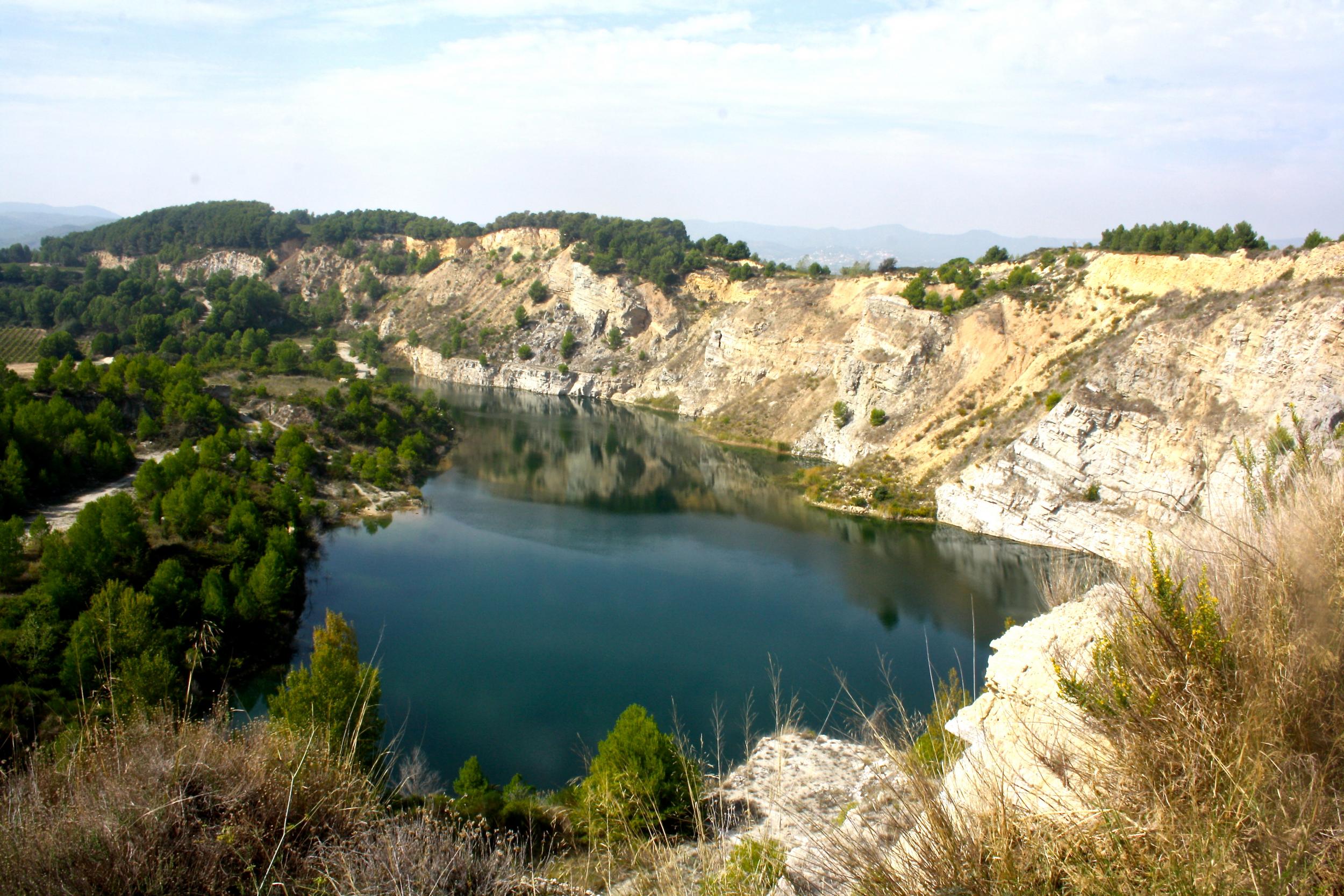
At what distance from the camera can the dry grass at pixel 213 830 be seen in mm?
5414

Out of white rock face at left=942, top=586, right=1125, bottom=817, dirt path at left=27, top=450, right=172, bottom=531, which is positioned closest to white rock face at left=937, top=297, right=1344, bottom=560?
white rock face at left=942, top=586, right=1125, bottom=817

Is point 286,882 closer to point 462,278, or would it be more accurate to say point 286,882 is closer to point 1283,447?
point 1283,447

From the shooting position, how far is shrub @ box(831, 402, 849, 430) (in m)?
46.2

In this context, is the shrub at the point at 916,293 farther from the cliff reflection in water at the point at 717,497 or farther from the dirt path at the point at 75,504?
the dirt path at the point at 75,504

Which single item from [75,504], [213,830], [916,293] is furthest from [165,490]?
[916,293]

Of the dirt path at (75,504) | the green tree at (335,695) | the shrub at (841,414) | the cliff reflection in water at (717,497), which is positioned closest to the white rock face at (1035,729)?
the cliff reflection in water at (717,497)

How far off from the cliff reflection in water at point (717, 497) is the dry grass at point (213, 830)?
1154 cm

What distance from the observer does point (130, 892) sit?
540 cm

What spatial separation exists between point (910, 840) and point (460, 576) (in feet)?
81.8

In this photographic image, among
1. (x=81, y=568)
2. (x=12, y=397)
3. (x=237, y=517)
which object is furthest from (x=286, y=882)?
(x=12, y=397)

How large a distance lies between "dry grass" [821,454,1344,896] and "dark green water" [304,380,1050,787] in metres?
6.94

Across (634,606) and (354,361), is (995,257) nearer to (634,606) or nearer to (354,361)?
(634,606)

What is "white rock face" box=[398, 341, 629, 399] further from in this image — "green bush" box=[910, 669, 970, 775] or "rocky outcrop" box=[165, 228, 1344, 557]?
"green bush" box=[910, 669, 970, 775]

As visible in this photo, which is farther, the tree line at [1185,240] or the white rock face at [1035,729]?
the tree line at [1185,240]
